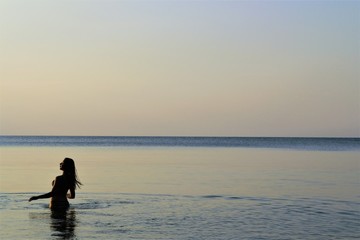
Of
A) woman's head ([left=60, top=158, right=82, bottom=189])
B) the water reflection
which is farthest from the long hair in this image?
the water reflection

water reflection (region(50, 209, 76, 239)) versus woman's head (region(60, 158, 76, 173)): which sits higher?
woman's head (region(60, 158, 76, 173))

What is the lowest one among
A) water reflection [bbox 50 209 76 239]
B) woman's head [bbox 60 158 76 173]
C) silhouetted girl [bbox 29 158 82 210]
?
water reflection [bbox 50 209 76 239]

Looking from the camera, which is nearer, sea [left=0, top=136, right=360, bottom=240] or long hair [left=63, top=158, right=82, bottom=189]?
sea [left=0, top=136, right=360, bottom=240]

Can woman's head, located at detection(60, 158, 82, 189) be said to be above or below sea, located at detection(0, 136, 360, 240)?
above

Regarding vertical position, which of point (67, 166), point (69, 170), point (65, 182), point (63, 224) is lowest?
point (63, 224)

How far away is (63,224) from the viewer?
49.7 feet

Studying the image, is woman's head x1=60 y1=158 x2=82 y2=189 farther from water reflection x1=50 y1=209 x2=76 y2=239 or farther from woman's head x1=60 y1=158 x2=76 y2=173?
water reflection x1=50 y1=209 x2=76 y2=239

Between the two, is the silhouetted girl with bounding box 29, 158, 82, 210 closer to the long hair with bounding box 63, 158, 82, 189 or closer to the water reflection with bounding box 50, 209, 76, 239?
the long hair with bounding box 63, 158, 82, 189

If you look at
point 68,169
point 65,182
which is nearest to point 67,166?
point 68,169

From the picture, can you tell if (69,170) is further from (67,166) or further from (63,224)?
(63,224)

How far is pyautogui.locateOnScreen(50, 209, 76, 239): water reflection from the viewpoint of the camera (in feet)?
45.1

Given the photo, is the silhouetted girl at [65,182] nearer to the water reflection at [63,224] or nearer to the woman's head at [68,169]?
the woman's head at [68,169]

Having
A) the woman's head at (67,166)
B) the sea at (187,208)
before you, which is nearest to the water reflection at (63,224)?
the sea at (187,208)

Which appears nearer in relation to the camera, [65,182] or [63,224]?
[63,224]
